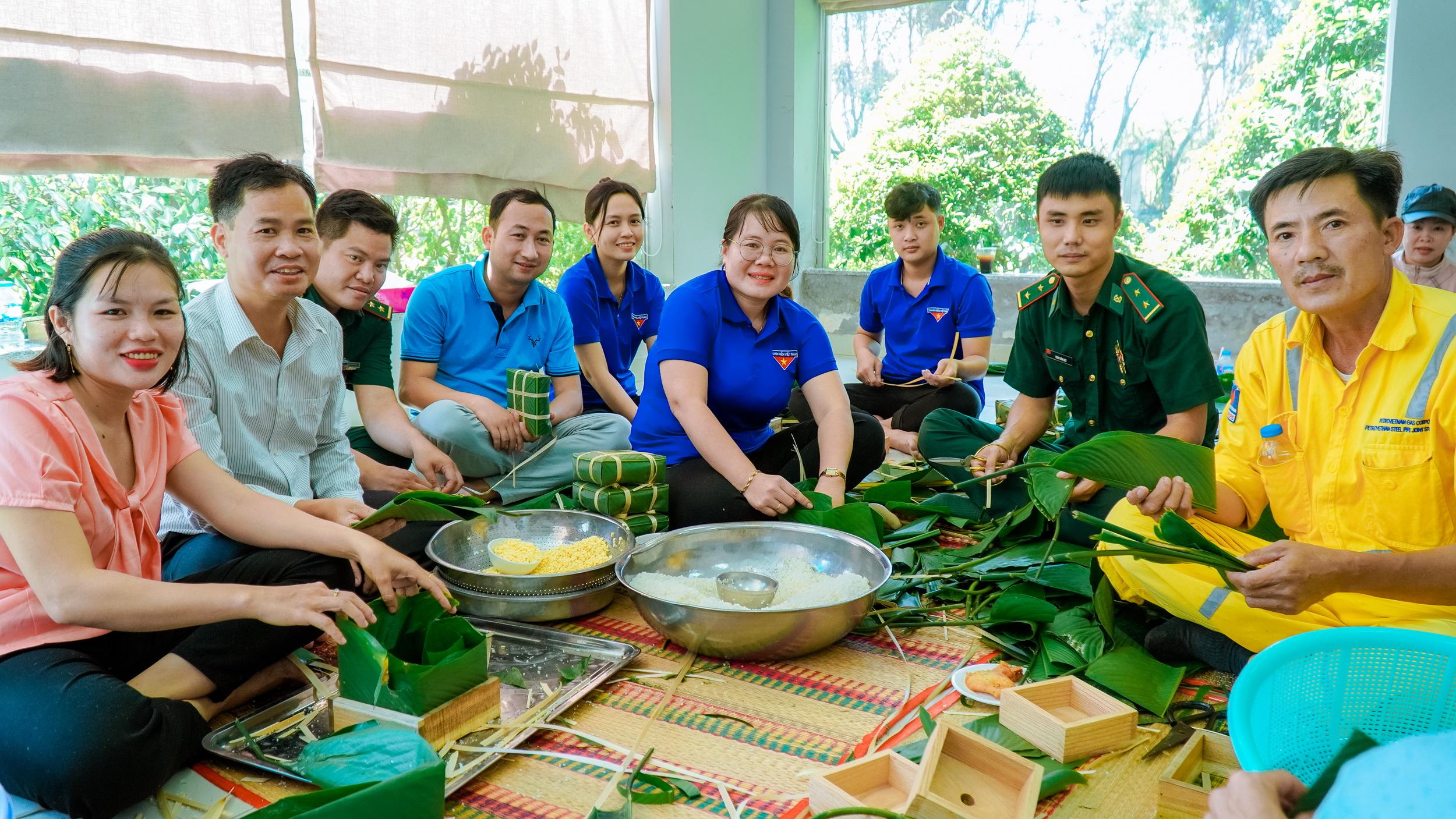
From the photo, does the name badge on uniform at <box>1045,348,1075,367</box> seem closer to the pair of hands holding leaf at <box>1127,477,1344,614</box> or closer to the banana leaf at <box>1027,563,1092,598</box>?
the banana leaf at <box>1027,563,1092,598</box>

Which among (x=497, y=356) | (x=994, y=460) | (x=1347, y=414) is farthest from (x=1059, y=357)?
(x=497, y=356)

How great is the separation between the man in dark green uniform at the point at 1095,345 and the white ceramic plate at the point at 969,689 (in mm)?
Result: 569

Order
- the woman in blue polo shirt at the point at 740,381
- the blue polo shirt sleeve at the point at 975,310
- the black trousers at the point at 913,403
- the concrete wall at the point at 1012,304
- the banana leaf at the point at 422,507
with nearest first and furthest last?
the banana leaf at the point at 422,507 < the woman in blue polo shirt at the point at 740,381 < the black trousers at the point at 913,403 < the blue polo shirt sleeve at the point at 975,310 < the concrete wall at the point at 1012,304

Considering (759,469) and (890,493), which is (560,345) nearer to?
(759,469)

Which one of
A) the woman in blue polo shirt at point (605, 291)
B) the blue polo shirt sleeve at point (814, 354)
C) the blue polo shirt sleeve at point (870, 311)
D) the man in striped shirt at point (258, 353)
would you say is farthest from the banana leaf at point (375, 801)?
the blue polo shirt sleeve at point (870, 311)

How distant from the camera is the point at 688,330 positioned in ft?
8.59

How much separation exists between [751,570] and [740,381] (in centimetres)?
71

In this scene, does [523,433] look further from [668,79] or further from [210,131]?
[668,79]

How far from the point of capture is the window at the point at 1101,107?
596cm

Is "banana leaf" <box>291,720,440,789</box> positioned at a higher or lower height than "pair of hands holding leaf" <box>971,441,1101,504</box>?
lower

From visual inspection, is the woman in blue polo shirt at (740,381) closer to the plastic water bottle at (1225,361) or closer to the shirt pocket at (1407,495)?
the shirt pocket at (1407,495)

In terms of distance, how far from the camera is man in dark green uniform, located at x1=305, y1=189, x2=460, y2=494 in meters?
2.70

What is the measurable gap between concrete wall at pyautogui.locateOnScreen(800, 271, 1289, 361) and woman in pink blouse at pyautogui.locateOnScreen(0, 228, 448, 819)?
415 centimetres

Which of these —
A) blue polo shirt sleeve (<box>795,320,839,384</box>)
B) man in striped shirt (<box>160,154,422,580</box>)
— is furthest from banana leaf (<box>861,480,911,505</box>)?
Result: man in striped shirt (<box>160,154,422,580</box>)
